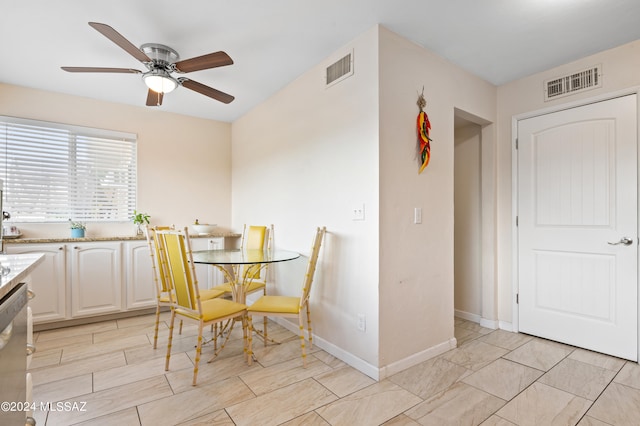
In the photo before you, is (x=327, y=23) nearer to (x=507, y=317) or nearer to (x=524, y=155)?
(x=524, y=155)

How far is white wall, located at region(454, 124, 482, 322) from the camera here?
3439 millimetres

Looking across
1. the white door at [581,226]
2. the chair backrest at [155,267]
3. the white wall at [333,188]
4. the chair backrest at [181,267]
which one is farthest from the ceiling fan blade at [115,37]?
the white door at [581,226]

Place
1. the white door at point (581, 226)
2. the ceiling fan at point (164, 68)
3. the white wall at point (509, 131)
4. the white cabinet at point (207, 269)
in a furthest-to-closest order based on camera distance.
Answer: the white cabinet at point (207, 269), the white wall at point (509, 131), the white door at point (581, 226), the ceiling fan at point (164, 68)

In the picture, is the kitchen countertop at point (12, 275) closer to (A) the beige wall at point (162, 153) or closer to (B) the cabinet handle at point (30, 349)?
(B) the cabinet handle at point (30, 349)

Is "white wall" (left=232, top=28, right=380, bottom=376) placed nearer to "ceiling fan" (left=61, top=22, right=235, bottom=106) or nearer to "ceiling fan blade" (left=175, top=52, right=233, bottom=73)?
"ceiling fan" (left=61, top=22, right=235, bottom=106)

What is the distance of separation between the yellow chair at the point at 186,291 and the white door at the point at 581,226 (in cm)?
269

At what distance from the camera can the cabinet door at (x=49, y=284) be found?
10.2ft

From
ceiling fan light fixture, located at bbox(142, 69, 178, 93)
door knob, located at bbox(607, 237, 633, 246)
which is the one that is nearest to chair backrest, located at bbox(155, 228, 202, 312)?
ceiling fan light fixture, located at bbox(142, 69, 178, 93)

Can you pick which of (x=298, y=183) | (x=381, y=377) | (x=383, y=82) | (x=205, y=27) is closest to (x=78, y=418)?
(x=381, y=377)

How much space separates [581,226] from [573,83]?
4.04ft

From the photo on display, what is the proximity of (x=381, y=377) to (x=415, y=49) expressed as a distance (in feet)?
8.03

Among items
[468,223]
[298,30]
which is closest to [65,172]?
[298,30]

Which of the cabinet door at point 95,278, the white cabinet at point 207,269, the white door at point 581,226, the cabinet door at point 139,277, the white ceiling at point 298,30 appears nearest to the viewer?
the white ceiling at point 298,30

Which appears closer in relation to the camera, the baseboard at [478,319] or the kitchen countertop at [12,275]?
the kitchen countertop at [12,275]
